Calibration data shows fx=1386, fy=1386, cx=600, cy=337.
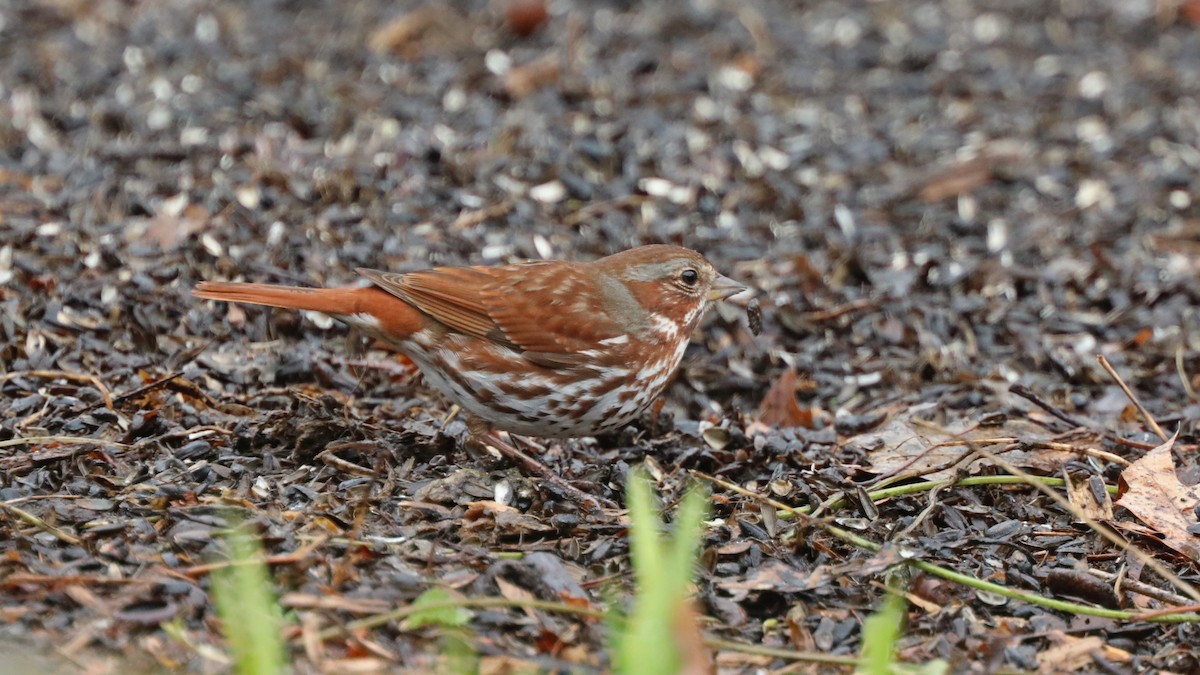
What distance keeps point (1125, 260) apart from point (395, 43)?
4911 mm

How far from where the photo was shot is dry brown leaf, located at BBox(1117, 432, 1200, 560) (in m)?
4.68

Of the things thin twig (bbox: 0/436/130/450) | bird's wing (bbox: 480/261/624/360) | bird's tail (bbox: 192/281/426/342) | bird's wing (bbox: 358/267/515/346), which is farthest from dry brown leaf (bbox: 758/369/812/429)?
thin twig (bbox: 0/436/130/450)

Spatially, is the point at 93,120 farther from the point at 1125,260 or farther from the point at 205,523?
the point at 1125,260

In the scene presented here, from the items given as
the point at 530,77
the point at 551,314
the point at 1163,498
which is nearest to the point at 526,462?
the point at 551,314

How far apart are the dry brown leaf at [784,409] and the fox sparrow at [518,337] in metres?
0.67

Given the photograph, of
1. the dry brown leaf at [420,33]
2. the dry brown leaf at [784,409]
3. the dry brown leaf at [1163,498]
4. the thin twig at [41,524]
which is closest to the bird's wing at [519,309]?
the dry brown leaf at [784,409]

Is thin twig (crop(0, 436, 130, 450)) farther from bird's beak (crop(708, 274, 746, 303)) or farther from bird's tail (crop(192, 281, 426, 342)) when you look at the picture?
bird's beak (crop(708, 274, 746, 303))

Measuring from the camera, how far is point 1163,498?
4.87 metres

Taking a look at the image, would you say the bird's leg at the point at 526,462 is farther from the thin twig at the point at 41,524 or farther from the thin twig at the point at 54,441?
the thin twig at the point at 41,524

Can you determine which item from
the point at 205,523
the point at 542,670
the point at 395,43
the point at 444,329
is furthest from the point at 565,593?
the point at 395,43

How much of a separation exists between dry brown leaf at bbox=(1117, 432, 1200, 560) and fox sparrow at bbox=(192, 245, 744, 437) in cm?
174

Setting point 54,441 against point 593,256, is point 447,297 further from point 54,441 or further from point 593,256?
point 593,256

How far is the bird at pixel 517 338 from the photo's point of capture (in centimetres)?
512

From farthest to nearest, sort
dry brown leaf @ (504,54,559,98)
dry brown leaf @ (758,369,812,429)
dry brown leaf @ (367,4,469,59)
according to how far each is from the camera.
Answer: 1. dry brown leaf @ (367,4,469,59)
2. dry brown leaf @ (504,54,559,98)
3. dry brown leaf @ (758,369,812,429)
